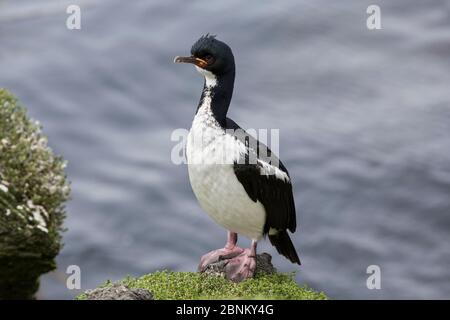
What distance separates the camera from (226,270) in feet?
30.4

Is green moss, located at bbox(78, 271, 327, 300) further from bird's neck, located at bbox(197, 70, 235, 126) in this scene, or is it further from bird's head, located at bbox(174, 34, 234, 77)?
bird's head, located at bbox(174, 34, 234, 77)

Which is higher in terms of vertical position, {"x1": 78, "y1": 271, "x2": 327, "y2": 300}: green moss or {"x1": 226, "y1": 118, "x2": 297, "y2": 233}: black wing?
{"x1": 226, "y1": 118, "x2": 297, "y2": 233}: black wing

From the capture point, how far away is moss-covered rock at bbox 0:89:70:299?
25.8 feet

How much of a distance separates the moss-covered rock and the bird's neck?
168cm

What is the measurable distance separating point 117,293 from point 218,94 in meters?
2.24

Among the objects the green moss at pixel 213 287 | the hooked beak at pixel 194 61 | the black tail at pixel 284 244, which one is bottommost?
the green moss at pixel 213 287

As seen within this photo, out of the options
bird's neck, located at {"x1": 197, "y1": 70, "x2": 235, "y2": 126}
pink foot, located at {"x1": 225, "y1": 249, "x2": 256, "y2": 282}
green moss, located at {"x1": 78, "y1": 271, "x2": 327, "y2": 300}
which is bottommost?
green moss, located at {"x1": 78, "y1": 271, "x2": 327, "y2": 300}

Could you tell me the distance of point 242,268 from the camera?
9.20 metres

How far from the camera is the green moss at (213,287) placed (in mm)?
8836

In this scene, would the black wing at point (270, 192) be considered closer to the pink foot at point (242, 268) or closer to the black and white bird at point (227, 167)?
the black and white bird at point (227, 167)

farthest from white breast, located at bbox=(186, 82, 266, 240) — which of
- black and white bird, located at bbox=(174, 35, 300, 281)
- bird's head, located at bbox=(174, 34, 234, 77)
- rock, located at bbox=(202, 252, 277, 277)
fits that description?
rock, located at bbox=(202, 252, 277, 277)

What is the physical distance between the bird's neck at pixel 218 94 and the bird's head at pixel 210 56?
0.30ft

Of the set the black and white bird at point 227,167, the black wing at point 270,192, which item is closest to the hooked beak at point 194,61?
the black and white bird at point 227,167
